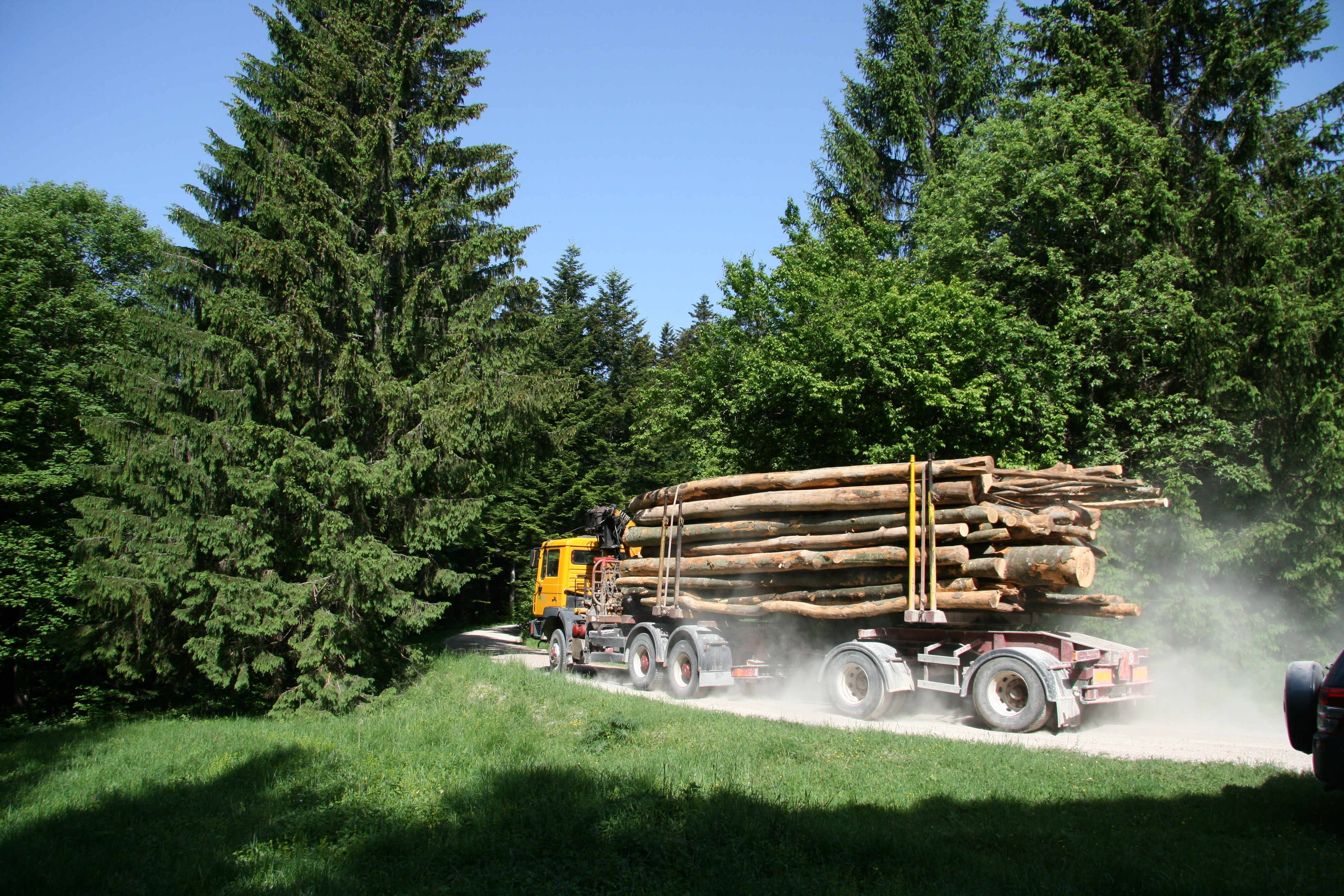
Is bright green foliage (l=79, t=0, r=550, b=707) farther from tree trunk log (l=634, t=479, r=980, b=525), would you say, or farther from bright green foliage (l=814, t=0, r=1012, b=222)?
bright green foliage (l=814, t=0, r=1012, b=222)

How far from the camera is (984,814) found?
6.14 m

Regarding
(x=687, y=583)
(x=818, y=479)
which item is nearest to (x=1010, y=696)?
(x=818, y=479)

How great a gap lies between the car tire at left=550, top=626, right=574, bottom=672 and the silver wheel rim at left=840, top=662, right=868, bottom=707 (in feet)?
25.6

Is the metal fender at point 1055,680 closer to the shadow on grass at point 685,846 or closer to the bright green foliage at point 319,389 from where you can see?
the shadow on grass at point 685,846

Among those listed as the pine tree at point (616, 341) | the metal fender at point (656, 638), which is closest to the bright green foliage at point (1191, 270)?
the metal fender at point (656, 638)

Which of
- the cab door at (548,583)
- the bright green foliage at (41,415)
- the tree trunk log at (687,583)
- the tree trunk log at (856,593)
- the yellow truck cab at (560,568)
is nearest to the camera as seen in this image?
the tree trunk log at (856,593)

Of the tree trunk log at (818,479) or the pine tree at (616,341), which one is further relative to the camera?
the pine tree at (616,341)

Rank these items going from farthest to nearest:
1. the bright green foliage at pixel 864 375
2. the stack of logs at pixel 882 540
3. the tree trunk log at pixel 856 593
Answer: the bright green foliage at pixel 864 375, the tree trunk log at pixel 856 593, the stack of logs at pixel 882 540

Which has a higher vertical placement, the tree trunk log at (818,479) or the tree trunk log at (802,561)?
the tree trunk log at (818,479)

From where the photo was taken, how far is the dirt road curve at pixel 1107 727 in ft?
30.1

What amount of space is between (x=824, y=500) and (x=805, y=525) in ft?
2.38

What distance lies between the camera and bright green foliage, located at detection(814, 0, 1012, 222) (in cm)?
2675

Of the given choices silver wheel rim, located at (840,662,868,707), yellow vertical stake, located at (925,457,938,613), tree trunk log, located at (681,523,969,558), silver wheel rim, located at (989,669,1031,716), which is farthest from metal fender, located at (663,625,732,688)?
silver wheel rim, located at (989,669,1031,716)

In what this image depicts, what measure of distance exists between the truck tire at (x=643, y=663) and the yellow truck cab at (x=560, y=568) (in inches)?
176
